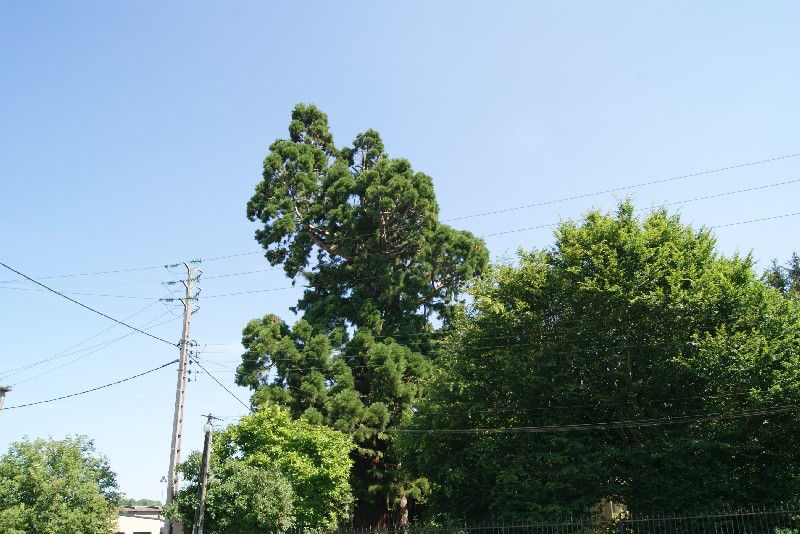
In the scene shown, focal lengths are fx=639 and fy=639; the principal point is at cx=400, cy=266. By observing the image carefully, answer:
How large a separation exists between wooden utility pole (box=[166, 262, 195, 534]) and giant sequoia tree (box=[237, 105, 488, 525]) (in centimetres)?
968

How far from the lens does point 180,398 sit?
1995cm

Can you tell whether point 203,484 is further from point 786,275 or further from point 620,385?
point 786,275

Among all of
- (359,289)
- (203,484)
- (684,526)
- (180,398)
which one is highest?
(359,289)

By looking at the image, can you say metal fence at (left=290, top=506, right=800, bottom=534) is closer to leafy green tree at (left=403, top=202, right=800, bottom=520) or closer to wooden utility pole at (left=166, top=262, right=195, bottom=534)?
leafy green tree at (left=403, top=202, right=800, bottom=520)

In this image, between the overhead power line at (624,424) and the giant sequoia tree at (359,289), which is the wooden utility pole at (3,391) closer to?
the giant sequoia tree at (359,289)

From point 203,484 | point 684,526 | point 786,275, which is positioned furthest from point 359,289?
point 786,275

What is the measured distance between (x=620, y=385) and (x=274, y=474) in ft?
44.4

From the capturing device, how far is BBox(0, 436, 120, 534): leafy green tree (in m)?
25.3

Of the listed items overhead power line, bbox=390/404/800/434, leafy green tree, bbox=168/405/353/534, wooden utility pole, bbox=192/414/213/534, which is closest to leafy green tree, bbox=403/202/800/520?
overhead power line, bbox=390/404/800/434

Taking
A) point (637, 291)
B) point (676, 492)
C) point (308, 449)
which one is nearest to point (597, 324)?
point (637, 291)

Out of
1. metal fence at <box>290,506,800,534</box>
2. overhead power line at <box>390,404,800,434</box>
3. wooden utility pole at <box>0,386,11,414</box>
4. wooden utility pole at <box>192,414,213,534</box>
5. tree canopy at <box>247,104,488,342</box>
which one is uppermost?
tree canopy at <box>247,104,488,342</box>

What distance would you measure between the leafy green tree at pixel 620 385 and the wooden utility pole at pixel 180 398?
10.4 m

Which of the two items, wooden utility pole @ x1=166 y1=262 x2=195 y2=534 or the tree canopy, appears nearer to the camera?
wooden utility pole @ x1=166 y1=262 x2=195 y2=534

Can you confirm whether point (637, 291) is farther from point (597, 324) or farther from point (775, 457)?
point (775, 457)
